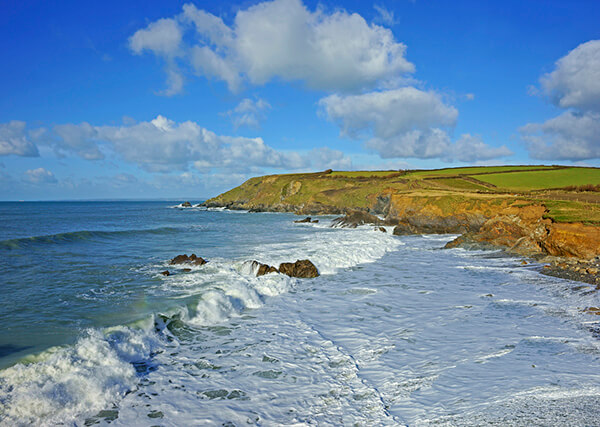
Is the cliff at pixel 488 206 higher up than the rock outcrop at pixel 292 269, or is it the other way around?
the cliff at pixel 488 206

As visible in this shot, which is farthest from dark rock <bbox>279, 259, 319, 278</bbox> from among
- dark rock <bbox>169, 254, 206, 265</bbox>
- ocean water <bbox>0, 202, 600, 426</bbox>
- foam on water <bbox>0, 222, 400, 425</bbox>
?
dark rock <bbox>169, 254, 206, 265</bbox>

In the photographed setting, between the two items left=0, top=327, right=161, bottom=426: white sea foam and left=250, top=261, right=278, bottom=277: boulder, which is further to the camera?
left=250, top=261, right=278, bottom=277: boulder

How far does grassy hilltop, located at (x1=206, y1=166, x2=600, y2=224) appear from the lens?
3328 centimetres

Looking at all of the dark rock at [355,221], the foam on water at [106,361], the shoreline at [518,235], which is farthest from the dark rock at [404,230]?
the foam on water at [106,361]

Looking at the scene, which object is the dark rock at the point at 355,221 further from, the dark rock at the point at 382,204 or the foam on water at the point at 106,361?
the foam on water at the point at 106,361

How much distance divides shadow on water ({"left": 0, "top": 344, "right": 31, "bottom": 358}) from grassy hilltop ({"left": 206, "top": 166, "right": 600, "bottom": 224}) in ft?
85.1

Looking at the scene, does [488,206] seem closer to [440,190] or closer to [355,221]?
[440,190]

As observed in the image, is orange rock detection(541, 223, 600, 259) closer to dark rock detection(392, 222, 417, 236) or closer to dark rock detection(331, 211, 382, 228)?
dark rock detection(392, 222, 417, 236)

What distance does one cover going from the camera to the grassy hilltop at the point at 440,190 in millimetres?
33281

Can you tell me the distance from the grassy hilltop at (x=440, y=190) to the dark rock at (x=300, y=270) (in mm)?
15881

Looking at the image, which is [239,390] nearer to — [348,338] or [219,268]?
[348,338]

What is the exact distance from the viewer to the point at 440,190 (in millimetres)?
49344

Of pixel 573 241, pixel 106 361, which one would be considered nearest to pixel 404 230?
pixel 573 241

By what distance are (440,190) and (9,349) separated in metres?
49.1
